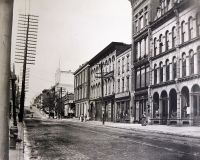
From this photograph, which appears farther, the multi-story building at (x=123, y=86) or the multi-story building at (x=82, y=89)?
the multi-story building at (x=82, y=89)

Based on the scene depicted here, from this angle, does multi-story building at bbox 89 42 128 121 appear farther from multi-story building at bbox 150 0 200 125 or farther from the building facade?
multi-story building at bbox 150 0 200 125

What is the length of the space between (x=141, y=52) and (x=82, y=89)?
34302 millimetres

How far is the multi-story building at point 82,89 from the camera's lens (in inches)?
2542

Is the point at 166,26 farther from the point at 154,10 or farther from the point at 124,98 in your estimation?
the point at 124,98

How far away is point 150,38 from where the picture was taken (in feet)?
112

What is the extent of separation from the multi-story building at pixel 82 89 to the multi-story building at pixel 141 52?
81.1ft

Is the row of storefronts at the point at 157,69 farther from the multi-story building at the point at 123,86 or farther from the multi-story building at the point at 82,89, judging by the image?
the multi-story building at the point at 82,89

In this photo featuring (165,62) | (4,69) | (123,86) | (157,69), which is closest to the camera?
(4,69)

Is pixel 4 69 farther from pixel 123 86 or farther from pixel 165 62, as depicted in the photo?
pixel 123 86

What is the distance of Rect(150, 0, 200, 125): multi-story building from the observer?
23.4 meters

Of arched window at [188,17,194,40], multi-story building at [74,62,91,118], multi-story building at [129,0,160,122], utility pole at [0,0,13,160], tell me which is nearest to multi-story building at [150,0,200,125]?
arched window at [188,17,194,40]

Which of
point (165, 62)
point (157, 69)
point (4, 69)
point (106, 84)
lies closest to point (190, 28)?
point (165, 62)

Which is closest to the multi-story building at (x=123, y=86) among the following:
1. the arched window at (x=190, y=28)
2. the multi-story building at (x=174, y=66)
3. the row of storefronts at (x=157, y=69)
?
the row of storefronts at (x=157, y=69)

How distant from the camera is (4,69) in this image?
2.68 m
